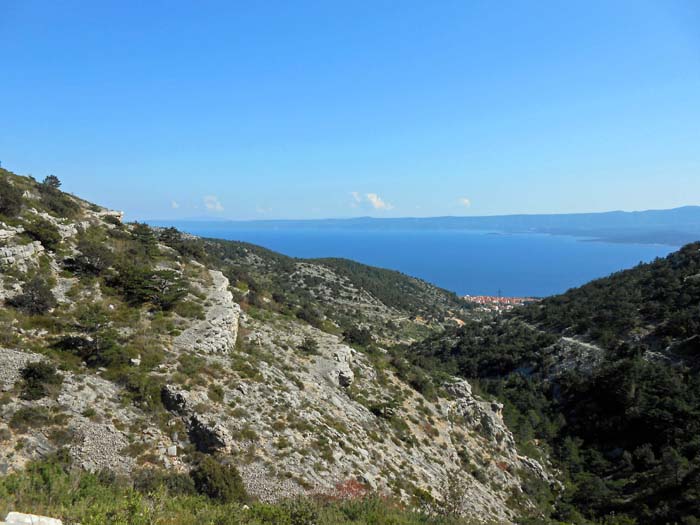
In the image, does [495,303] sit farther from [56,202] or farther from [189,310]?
[56,202]

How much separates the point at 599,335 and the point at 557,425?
1419cm

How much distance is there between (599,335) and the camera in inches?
1678

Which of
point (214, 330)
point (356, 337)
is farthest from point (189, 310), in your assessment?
point (356, 337)

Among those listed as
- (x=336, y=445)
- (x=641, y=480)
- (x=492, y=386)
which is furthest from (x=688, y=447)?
(x=336, y=445)

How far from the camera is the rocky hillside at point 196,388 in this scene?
12.7 metres

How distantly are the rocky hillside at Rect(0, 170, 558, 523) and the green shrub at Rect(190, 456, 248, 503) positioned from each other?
0.60m

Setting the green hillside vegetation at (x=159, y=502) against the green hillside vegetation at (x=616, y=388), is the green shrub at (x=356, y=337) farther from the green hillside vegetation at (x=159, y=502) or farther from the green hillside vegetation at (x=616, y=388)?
the green hillside vegetation at (x=159, y=502)

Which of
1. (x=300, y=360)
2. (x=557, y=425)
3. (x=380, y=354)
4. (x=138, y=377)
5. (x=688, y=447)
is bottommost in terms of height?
(x=557, y=425)

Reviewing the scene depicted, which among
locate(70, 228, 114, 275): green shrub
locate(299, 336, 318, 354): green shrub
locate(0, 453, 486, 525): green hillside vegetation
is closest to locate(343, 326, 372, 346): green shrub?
locate(299, 336, 318, 354): green shrub

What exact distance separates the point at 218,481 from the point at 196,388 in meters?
4.69

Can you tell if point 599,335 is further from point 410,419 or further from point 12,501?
point 12,501

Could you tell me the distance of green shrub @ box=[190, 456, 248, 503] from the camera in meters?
11.7

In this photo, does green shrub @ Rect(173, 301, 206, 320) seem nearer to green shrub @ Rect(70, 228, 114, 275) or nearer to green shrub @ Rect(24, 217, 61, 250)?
green shrub @ Rect(70, 228, 114, 275)

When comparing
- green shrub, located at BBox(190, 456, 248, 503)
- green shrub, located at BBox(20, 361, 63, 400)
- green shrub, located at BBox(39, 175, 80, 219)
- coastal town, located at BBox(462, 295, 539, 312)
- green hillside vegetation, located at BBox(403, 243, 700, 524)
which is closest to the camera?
green shrub, located at BBox(190, 456, 248, 503)
